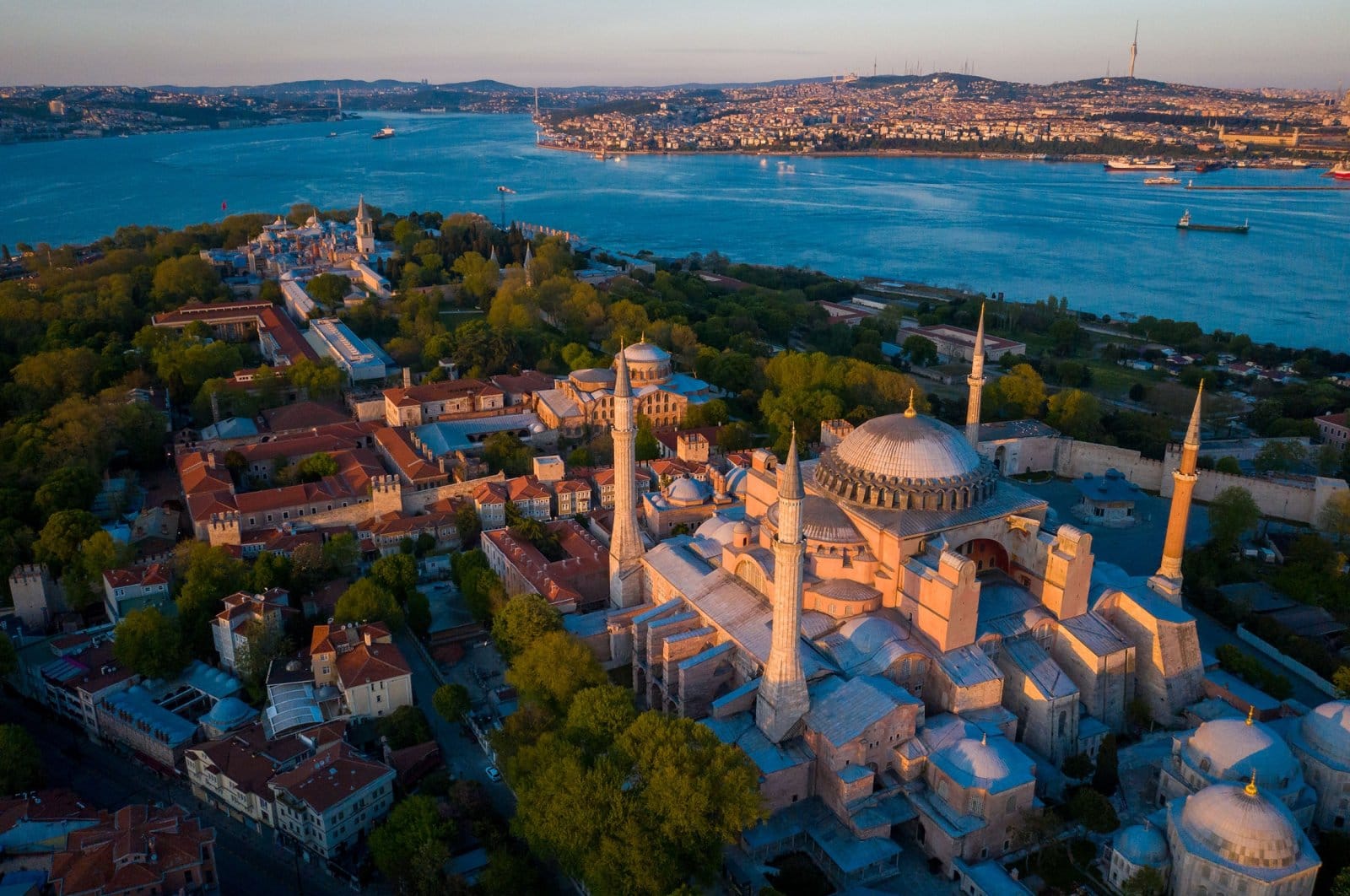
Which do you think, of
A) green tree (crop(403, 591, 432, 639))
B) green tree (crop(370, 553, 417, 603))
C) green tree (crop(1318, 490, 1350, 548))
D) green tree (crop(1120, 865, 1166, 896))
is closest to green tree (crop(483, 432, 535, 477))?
green tree (crop(370, 553, 417, 603))

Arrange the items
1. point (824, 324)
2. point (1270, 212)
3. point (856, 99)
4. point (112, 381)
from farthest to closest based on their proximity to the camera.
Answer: point (856, 99)
point (1270, 212)
point (824, 324)
point (112, 381)

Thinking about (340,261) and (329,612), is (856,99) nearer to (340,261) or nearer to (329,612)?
(340,261)

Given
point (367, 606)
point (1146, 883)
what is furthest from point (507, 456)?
point (1146, 883)

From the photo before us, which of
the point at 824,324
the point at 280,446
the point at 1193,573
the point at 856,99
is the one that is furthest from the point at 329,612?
the point at 856,99

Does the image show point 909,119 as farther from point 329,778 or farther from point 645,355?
point 329,778

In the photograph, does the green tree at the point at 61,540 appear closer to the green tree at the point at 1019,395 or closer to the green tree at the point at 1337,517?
the green tree at the point at 1019,395

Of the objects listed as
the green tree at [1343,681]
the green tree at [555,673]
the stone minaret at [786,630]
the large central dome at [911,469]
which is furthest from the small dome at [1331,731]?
the green tree at [555,673]
